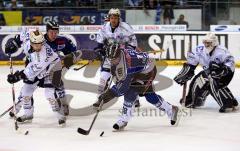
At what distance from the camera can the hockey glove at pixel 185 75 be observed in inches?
254

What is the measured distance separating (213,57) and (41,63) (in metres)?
2.08

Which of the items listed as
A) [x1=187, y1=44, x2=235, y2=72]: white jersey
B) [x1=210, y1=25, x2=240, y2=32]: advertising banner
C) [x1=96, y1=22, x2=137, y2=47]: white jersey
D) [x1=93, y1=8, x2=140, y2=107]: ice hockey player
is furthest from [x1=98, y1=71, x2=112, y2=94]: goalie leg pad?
[x1=210, y1=25, x2=240, y2=32]: advertising banner

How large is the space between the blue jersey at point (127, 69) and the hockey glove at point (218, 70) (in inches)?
52.0

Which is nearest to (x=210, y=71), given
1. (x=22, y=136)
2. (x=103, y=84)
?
(x=103, y=84)

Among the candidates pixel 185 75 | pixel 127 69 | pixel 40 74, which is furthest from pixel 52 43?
pixel 185 75

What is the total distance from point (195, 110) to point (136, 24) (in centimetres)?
479

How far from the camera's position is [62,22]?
37.3 ft

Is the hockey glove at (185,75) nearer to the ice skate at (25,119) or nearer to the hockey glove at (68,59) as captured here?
the hockey glove at (68,59)

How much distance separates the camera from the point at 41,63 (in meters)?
5.34

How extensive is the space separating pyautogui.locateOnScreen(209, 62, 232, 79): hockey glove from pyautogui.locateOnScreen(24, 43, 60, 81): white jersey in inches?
72.4

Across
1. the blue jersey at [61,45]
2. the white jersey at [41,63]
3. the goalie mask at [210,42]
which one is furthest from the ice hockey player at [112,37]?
the white jersey at [41,63]

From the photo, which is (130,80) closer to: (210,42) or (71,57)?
(71,57)

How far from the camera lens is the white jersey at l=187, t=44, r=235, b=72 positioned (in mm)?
6354

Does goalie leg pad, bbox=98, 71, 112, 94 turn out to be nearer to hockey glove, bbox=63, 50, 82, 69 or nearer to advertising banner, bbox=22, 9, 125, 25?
hockey glove, bbox=63, 50, 82, 69
